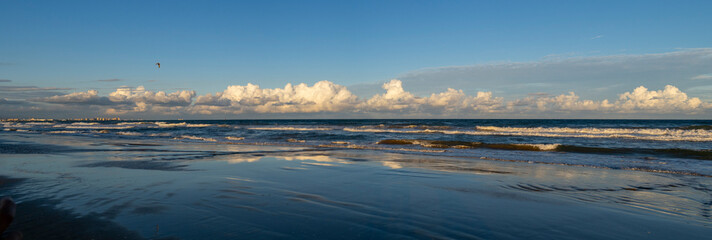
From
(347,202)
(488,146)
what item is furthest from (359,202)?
(488,146)

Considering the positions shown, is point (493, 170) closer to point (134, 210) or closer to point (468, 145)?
point (134, 210)

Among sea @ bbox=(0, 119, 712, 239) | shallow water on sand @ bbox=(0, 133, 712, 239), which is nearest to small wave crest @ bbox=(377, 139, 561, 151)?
sea @ bbox=(0, 119, 712, 239)

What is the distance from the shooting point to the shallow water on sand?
4.25 metres

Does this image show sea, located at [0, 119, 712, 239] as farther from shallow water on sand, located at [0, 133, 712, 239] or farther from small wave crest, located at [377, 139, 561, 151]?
small wave crest, located at [377, 139, 561, 151]

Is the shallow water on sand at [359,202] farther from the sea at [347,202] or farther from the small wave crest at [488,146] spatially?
the small wave crest at [488,146]

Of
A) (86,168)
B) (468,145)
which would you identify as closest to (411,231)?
(86,168)

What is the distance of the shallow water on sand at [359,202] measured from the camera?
4.25 meters

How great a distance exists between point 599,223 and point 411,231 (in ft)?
8.93

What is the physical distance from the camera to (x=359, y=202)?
5691 millimetres

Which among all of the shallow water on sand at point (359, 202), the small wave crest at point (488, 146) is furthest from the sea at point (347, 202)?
the small wave crest at point (488, 146)

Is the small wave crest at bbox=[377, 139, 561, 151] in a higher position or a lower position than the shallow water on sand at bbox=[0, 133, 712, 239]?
lower

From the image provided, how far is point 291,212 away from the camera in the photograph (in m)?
4.96

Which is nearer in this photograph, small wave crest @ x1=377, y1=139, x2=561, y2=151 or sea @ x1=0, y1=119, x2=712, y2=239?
sea @ x1=0, y1=119, x2=712, y2=239

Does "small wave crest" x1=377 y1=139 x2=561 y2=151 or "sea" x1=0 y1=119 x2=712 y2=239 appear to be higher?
"sea" x1=0 y1=119 x2=712 y2=239
